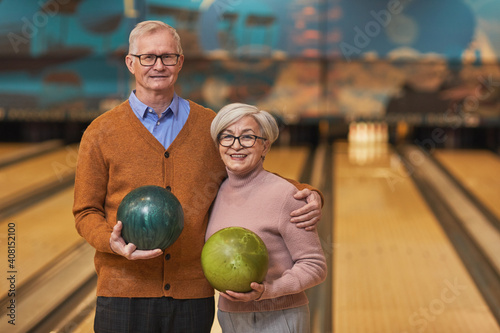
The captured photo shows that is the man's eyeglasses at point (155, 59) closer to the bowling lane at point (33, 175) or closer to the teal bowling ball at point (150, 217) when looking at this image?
the teal bowling ball at point (150, 217)

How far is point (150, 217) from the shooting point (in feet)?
4.04

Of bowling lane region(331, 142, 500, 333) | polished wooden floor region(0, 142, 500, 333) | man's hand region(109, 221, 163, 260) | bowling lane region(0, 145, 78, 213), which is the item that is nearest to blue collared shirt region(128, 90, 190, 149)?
man's hand region(109, 221, 163, 260)

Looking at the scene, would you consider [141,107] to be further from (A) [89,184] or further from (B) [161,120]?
(A) [89,184]

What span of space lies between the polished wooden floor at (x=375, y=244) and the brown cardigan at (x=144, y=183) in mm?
403

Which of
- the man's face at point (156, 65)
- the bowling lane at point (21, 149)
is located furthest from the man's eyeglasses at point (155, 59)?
the bowling lane at point (21, 149)

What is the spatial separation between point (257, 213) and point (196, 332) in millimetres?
323

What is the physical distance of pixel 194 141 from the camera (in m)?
1.41

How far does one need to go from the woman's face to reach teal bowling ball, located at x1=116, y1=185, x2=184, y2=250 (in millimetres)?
149

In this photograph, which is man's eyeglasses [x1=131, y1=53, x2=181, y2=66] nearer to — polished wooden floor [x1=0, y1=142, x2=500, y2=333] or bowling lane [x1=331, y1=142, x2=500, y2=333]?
polished wooden floor [x1=0, y1=142, x2=500, y2=333]

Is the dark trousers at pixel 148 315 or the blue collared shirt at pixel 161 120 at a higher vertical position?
the blue collared shirt at pixel 161 120

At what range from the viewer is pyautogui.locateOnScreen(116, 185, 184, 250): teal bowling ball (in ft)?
4.07

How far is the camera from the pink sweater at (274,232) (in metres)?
1.33

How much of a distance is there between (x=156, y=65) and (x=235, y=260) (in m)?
0.45

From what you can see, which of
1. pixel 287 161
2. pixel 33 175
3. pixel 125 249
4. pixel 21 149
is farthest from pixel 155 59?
pixel 21 149
